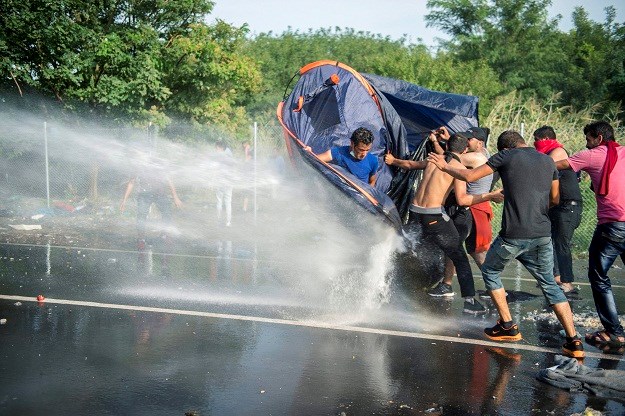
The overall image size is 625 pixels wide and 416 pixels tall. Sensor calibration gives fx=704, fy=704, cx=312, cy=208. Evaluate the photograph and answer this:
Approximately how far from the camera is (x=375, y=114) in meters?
8.69

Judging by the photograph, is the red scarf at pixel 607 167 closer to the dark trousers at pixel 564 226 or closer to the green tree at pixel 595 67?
the dark trousers at pixel 564 226

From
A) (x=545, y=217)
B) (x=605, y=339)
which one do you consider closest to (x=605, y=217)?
(x=545, y=217)

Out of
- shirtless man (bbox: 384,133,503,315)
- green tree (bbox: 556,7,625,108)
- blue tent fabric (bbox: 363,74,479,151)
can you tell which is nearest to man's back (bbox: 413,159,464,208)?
shirtless man (bbox: 384,133,503,315)

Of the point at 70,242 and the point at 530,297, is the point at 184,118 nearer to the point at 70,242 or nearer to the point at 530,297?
the point at 70,242

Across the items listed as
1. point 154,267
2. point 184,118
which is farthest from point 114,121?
point 154,267

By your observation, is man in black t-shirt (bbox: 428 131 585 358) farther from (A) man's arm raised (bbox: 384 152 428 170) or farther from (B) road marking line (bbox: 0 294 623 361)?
(A) man's arm raised (bbox: 384 152 428 170)

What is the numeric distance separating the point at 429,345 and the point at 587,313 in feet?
7.98

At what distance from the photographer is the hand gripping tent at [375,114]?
28.0 ft

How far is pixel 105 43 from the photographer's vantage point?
47.3 ft

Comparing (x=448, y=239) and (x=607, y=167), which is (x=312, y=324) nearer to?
(x=448, y=239)

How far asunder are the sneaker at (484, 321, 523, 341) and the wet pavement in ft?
0.43

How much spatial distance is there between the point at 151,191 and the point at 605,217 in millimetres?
9679

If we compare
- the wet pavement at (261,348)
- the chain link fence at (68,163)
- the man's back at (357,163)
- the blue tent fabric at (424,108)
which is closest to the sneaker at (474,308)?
the wet pavement at (261,348)

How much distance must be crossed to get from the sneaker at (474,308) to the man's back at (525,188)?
1552 millimetres
